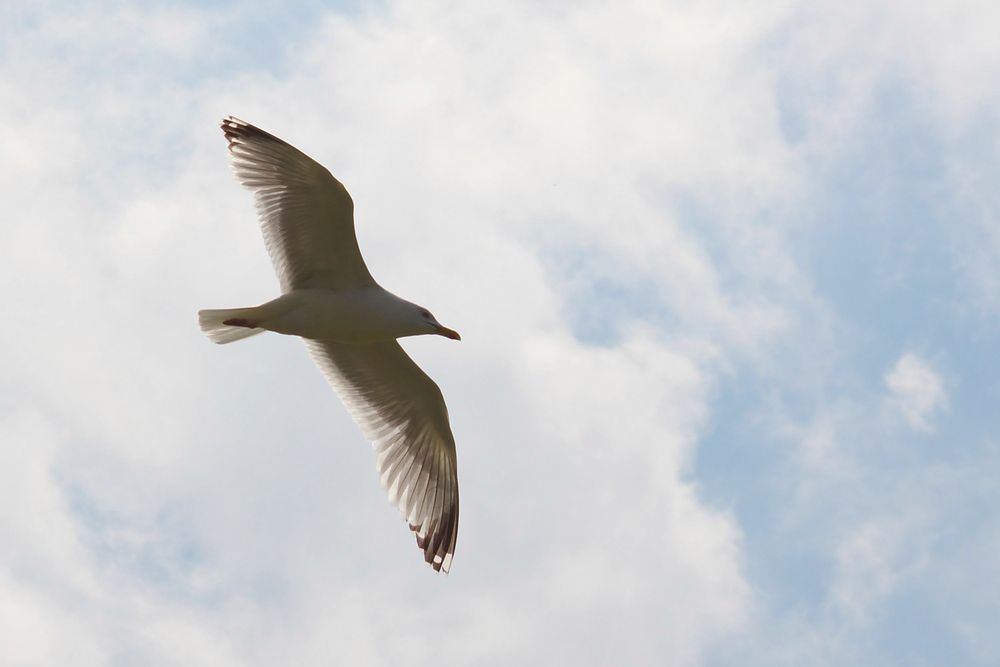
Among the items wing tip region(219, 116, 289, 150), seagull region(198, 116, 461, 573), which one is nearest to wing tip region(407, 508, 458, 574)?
seagull region(198, 116, 461, 573)

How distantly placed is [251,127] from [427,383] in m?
2.71

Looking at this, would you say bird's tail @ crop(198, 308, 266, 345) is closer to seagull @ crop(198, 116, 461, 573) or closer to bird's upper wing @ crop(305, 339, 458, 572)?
seagull @ crop(198, 116, 461, 573)

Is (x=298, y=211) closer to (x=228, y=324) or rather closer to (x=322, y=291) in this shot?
(x=322, y=291)

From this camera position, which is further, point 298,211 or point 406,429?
point 406,429

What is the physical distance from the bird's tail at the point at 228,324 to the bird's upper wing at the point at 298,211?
449mm

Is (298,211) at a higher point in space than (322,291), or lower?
higher

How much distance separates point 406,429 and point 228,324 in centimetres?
205

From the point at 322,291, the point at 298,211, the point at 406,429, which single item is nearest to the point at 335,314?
the point at 322,291

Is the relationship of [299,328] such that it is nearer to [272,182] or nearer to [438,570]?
[272,182]

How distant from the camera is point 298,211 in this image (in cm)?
1112

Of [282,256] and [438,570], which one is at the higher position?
[282,256]

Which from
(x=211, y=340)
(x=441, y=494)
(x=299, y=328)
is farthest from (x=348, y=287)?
(x=441, y=494)

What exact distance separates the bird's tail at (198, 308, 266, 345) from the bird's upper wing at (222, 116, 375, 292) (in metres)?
0.45

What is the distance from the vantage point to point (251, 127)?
1109cm
